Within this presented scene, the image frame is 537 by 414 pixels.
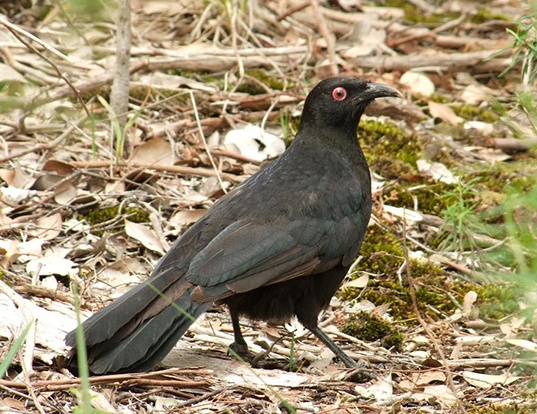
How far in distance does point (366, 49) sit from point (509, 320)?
13.5 ft

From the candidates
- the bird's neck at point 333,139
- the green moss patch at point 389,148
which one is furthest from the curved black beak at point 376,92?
the green moss patch at point 389,148

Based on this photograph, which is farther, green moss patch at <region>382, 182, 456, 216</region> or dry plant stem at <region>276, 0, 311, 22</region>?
dry plant stem at <region>276, 0, 311, 22</region>

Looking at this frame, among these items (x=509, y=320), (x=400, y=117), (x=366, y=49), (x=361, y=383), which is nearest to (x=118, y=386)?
(x=361, y=383)

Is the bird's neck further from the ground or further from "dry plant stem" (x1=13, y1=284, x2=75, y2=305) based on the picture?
"dry plant stem" (x1=13, y1=284, x2=75, y2=305)

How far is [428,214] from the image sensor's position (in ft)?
22.6

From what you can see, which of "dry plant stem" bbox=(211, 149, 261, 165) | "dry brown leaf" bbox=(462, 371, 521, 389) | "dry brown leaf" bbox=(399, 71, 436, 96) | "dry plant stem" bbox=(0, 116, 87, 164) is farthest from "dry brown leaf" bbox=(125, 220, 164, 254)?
"dry brown leaf" bbox=(399, 71, 436, 96)

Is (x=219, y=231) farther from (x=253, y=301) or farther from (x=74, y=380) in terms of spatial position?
(x=74, y=380)

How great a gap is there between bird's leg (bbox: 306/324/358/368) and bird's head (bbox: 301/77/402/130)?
1.39 metres

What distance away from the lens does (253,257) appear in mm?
4789

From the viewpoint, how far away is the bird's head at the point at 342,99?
588 centimetres

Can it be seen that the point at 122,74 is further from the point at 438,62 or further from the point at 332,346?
the point at 438,62

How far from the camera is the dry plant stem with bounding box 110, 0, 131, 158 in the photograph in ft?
22.0

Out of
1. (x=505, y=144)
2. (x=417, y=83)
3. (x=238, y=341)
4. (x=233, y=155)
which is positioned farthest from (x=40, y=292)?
(x=417, y=83)

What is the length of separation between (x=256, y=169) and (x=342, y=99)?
1.51m
